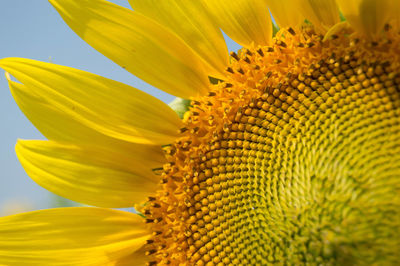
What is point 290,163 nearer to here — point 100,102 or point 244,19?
point 244,19

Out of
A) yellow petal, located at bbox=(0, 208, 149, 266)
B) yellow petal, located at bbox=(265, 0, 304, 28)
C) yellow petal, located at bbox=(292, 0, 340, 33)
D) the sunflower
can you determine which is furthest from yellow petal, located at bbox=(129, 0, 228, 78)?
yellow petal, located at bbox=(0, 208, 149, 266)

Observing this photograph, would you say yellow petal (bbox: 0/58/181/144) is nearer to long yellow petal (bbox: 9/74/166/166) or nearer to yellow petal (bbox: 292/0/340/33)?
long yellow petal (bbox: 9/74/166/166)

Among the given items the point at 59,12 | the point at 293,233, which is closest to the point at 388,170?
the point at 293,233

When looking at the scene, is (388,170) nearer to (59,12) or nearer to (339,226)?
(339,226)

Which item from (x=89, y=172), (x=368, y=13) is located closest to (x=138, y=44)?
(x=89, y=172)

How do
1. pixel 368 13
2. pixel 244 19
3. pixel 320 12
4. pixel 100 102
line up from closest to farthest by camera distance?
pixel 368 13
pixel 320 12
pixel 244 19
pixel 100 102

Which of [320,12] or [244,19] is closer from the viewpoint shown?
[320,12]

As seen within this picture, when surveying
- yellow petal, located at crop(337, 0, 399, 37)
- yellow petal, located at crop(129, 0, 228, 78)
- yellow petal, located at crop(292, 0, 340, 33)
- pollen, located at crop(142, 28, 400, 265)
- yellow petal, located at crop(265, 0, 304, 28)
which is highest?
yellow petal, located at crop(129, 0, 228, 78)
